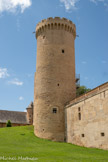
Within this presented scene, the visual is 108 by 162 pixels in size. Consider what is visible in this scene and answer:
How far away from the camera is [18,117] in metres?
56.2

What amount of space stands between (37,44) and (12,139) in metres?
14.4

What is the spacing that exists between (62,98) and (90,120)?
23.1 feet

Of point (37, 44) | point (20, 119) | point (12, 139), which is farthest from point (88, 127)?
point (20, 119)

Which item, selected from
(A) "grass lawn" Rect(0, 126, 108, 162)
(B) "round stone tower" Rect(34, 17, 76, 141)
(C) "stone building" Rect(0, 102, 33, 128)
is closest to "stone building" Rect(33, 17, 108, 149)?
(B) "round stone tower" Rect(34, 17, 76, 141)

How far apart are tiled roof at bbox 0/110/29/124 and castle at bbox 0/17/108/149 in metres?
29.4

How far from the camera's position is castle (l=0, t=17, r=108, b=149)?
18.3 m

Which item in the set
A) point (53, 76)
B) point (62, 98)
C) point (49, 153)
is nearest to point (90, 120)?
point (49, 153)

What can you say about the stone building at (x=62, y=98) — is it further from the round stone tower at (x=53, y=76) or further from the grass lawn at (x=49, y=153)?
the grass lawn at (x=49, y=153)

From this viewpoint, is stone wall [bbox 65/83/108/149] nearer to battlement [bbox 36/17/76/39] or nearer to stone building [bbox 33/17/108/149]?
stone building [bbox 33/17/108/149]

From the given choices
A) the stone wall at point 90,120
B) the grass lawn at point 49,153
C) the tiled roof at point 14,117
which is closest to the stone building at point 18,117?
the tiled roof at point 14,117

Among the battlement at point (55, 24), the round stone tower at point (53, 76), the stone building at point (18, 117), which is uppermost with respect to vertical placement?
the battlement at point (55, 24)

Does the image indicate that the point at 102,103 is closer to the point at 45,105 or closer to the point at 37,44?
the point at 45,105

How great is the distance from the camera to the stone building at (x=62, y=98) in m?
18.3

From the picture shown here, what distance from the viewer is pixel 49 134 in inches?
936
